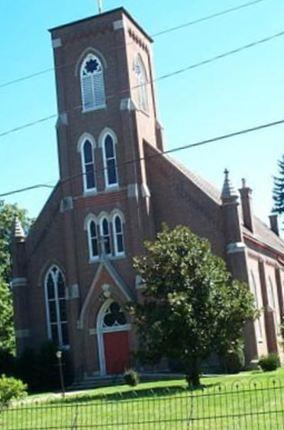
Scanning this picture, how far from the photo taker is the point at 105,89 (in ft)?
137

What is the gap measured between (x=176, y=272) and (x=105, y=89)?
A: 16.6 m

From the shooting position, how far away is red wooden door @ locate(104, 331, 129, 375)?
1550 inches

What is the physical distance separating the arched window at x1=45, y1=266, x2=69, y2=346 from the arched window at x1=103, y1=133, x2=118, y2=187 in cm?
578

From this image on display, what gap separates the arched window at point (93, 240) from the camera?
40.6 meters

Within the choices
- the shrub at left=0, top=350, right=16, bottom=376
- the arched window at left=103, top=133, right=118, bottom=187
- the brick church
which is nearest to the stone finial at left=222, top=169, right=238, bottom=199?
the brick church

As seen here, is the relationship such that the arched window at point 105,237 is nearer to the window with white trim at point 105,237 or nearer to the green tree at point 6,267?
the window with white trim at point 105,237

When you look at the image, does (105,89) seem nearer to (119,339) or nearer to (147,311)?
(119,339)

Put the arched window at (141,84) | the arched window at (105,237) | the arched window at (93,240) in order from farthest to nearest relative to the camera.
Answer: the arched window at (141,84)
the arched window at (93,240)
the arched window at (105,237)

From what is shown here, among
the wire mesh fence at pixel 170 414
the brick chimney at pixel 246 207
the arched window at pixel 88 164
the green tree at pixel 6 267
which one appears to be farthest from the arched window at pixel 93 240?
the wire mesh fence at pixel 170 414

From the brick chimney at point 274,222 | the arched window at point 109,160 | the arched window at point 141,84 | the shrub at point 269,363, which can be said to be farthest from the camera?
the brick chimney at point 274,222

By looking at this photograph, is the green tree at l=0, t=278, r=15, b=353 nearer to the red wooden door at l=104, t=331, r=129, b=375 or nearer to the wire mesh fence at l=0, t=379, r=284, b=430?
the red wooden door at l=104, t=331, r=129, b=375

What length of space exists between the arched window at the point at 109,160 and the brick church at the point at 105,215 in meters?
0.05

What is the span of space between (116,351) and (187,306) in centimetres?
1344

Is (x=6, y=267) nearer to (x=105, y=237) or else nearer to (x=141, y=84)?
(x=105, y=237)
